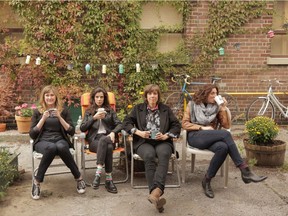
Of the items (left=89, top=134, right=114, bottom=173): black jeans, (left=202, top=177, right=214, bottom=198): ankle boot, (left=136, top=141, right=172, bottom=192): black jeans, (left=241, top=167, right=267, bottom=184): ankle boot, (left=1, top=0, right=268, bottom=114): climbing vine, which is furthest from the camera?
(left=1, top=0, right=268, bottom=114): climbing vine

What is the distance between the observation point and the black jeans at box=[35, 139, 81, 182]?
412 cm

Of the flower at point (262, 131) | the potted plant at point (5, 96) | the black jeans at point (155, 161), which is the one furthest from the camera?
the potted plant at point (5, 96)

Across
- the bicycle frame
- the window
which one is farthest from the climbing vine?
the bicycle frame

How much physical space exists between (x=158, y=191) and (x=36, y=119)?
1.72 metres

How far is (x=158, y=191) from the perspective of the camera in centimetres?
374

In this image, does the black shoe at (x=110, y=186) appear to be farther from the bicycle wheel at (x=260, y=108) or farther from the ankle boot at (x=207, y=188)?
the bicycle wheel at (x=260, y=108)

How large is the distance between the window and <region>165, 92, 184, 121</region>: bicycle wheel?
974 millimetres

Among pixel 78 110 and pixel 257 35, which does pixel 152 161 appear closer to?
pixel 78 110

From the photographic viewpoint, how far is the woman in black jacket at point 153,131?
407 cm

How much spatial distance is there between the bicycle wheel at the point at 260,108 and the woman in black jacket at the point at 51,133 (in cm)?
448

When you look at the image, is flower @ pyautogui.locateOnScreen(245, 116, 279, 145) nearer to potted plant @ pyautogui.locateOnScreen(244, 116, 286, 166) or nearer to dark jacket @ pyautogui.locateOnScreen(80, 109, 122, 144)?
potted plant @ pyautogui.locateOnScreen(244, 116, 286, 166)

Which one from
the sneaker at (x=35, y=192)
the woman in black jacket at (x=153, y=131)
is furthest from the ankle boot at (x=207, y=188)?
the sneaker at (x=35, y=192)

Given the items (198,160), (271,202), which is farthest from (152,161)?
(198,160)

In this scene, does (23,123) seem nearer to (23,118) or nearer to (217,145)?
(23,118)
